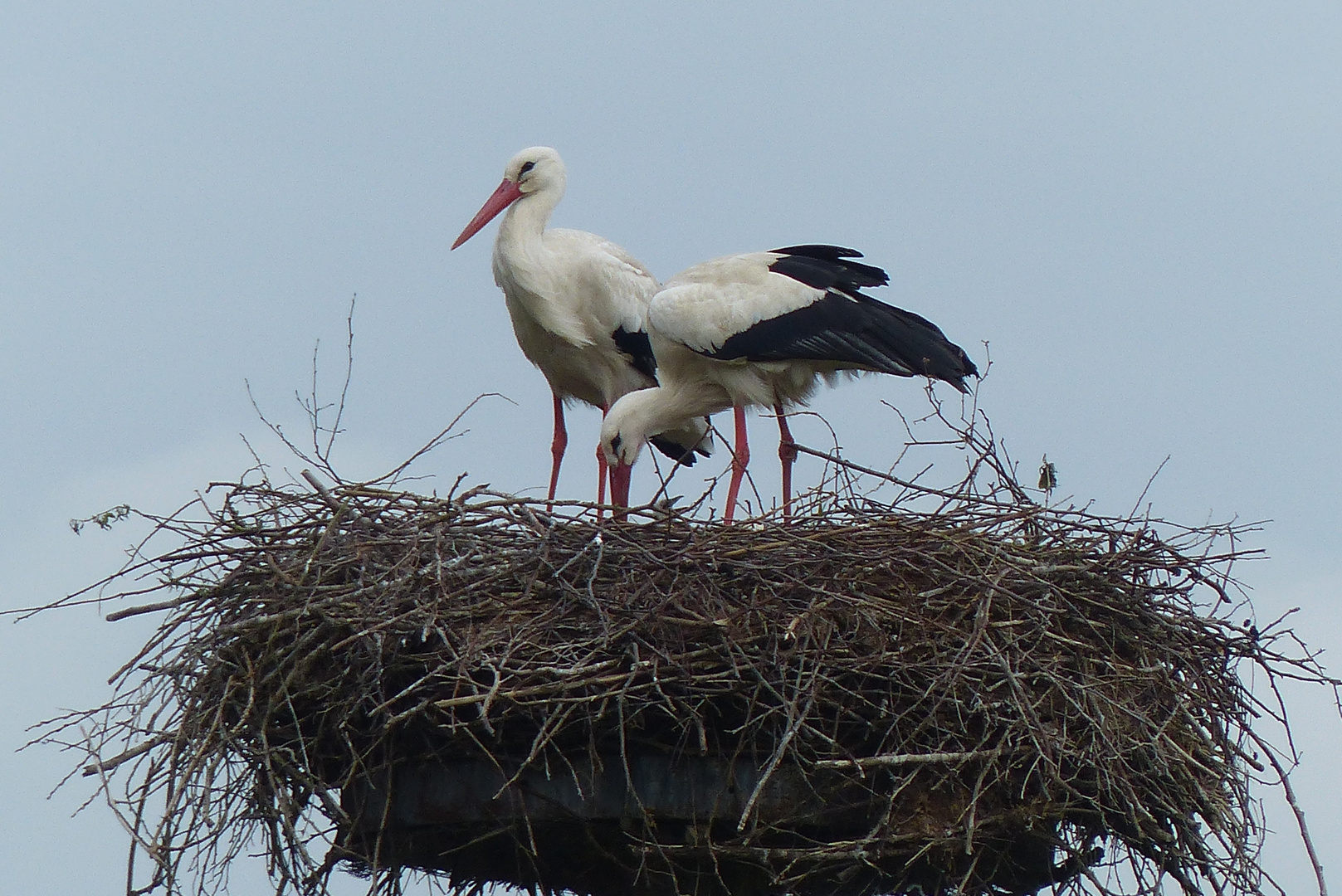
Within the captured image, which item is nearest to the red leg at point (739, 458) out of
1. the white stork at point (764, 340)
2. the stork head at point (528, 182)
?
the white stork at point (764, 340)

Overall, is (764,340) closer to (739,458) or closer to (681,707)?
(739,458)

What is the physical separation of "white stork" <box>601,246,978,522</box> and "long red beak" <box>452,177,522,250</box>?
3.85 feet

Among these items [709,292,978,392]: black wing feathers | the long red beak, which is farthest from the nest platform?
the long red beak

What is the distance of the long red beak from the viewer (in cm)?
871

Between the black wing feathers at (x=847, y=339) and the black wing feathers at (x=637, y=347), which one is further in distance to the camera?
the black wing feathers at (x=637, y=347)

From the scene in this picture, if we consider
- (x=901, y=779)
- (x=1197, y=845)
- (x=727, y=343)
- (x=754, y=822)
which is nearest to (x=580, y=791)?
(x=754, y=822)

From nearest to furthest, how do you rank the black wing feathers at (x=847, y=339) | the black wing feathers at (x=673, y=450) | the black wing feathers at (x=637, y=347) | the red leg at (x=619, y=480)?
the black wing feathers at (x=847, y=339) < the red leg at (x=619, y=480) < the black wing feathers at (x=637, y=347) < the black wing feathers at (x=673, y=450)

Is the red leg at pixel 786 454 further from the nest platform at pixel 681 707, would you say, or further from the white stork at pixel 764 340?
the nest platform at pixel 681 707

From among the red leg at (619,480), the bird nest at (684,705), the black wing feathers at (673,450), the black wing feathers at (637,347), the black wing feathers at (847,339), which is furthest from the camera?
the black wing feathers at (673,450)

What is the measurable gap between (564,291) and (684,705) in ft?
12.1

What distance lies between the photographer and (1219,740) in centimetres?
567

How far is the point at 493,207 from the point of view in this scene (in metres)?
8.73

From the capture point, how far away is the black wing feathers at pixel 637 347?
8.54 m

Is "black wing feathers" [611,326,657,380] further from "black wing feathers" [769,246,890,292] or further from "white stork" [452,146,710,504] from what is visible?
"black wing feathers" [769,246,890,292]
